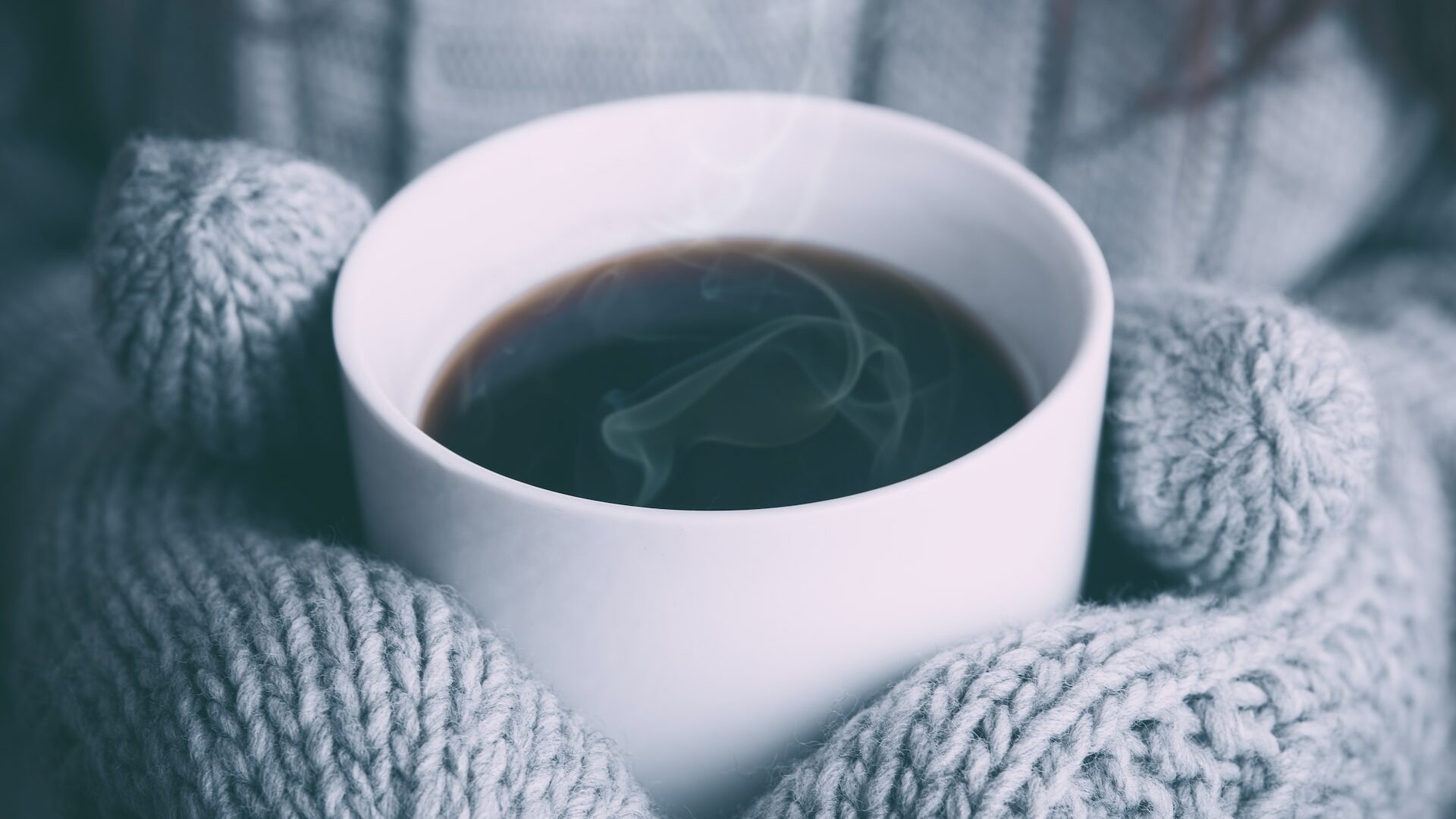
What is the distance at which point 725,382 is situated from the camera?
0.62 m

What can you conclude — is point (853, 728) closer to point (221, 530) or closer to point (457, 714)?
point (457, 714)

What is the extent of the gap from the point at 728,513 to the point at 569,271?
1.06 feet

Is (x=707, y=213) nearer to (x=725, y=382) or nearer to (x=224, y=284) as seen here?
(x=725, y=382)

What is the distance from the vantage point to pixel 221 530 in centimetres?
56

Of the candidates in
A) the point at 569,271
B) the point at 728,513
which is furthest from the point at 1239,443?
the point at 569,271

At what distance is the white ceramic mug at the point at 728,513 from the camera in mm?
405

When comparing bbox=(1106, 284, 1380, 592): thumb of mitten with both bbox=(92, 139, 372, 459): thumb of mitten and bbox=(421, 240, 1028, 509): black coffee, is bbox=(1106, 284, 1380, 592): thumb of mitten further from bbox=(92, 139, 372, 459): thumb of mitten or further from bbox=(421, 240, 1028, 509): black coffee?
bbox=(92, 139, 372, 459): thumb of mitten

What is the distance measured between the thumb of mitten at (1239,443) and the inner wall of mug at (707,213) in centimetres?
5

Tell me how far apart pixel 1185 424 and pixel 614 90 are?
2.14ft

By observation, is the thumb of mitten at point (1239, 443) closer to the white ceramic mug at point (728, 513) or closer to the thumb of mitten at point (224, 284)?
the white ceramic mug at point (728, 513)

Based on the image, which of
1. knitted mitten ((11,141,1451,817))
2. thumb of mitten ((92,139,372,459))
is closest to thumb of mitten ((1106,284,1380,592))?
knitted mitten ((11,141,1451,817))

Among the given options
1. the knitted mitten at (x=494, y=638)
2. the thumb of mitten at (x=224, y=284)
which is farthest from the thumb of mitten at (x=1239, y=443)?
the thumb of mitten at (x=224, y=284)

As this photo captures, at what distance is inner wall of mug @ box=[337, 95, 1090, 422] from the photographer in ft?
1.82

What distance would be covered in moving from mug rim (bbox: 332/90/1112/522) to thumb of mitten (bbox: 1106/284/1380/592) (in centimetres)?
5
